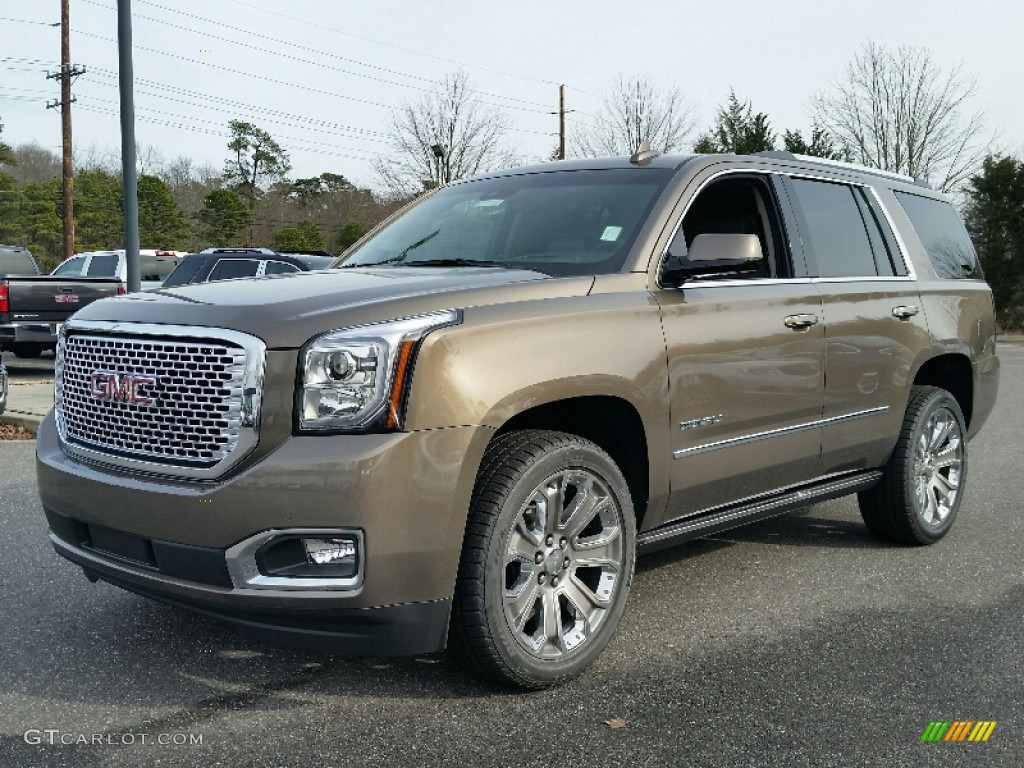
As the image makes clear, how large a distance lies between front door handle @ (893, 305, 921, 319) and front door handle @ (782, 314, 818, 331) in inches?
32.4

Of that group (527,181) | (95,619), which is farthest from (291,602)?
(527,181)

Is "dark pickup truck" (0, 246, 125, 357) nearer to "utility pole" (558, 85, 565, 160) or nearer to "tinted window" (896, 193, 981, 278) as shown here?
"tinted window" (896, 193, 981, 278)

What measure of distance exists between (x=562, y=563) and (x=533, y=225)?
1573 mm

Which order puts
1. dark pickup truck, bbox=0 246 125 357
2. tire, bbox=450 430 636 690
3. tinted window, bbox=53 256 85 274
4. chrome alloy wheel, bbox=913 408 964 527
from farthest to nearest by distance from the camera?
tinted window, bbox=53 256 85 274 < dark pickup truck, bbox=0 246 125 357 < chrome alloy wheel, bbox=913 408 964 527 < tire, bbox=450 430 636 690

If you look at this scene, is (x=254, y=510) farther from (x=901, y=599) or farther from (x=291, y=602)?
(x=901, y=599)

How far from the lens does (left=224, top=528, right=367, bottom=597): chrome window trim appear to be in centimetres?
311

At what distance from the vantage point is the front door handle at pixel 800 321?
4.59 m

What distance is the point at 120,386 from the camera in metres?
3.49

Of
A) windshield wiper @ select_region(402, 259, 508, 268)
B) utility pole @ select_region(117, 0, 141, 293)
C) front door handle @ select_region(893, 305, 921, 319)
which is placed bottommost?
front door handle @ select_region(893, 305, 921, 319)

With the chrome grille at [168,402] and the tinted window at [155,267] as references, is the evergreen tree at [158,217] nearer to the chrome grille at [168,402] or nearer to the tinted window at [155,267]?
the tinted window at [155,267]

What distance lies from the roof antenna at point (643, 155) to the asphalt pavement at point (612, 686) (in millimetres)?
1954

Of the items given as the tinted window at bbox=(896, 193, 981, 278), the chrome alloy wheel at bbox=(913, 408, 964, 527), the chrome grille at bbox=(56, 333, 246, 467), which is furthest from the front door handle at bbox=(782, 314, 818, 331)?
the chrome grille at bbox=(56, 333, 246, 467)

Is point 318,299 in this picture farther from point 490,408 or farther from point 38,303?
point 38,303

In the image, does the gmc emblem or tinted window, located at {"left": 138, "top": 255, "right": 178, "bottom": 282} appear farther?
tinted window, located at {"left": 138, "top": 255, "right": 178, "bottom": 282}
